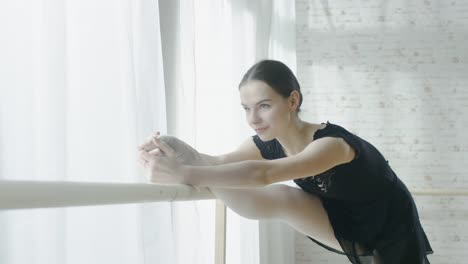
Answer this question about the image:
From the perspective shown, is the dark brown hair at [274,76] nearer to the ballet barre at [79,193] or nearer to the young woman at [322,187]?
the young woman at [322,187]

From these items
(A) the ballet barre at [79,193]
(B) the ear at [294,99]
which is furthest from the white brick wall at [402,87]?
(A) the ballet barre at [79,193]

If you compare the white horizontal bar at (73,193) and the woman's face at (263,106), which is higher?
the woman's face at (263,106)

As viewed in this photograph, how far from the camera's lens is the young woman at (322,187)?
120 centimetres

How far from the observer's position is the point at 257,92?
1.20 metres

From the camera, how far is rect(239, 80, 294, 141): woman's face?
3.95 feet

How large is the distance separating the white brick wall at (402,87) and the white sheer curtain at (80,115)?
5.82ft

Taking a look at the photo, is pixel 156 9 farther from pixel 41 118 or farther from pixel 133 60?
pixel 41 118

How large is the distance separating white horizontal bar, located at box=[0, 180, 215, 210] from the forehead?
1.29 feet

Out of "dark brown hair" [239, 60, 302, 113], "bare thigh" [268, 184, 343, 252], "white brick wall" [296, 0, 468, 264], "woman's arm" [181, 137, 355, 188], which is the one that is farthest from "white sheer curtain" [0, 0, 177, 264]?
"white brick wall" [296, 0, 468, 264]

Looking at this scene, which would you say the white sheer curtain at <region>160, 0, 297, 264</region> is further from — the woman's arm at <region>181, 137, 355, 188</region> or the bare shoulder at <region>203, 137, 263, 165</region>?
the woman's arm at <region>181, 137, 355, 188</region>

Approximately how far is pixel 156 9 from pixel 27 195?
0.64 metres

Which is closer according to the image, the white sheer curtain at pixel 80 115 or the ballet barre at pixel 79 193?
the ballet barre at pixel 79 193

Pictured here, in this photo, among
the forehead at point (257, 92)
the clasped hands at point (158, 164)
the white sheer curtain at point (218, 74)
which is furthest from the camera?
the white sheer curtain at point (218, 74)

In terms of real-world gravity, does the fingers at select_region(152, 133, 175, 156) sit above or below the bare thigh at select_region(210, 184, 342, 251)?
above
